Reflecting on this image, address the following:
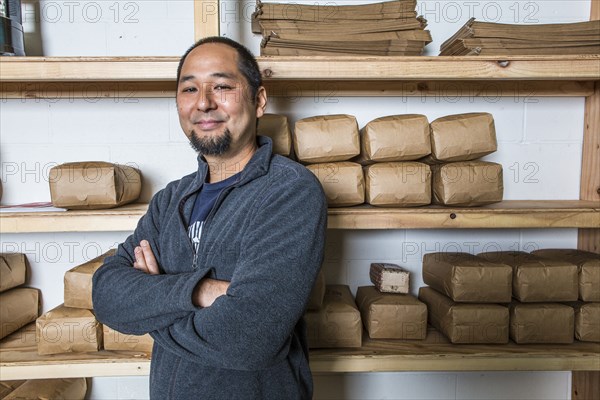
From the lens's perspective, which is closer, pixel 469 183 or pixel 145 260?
pixel 145 260

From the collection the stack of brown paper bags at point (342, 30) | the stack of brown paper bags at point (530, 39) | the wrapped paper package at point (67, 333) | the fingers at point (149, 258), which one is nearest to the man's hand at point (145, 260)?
the fingers at point (149, 258)

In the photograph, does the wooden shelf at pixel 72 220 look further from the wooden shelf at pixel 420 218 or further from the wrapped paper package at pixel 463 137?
the wrapped paper package at pixel 463 137

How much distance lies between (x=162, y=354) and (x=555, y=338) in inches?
43.4

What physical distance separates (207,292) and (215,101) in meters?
0.41

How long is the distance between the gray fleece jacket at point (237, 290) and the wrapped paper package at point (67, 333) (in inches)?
13.0

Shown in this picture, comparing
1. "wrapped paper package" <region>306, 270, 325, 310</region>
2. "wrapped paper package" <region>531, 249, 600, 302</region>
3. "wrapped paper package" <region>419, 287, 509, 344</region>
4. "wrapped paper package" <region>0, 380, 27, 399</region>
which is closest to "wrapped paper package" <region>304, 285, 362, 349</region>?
"wrapped paper package" <region>306, 270, 325, 310</region>

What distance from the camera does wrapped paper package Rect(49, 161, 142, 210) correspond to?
49.1 inches

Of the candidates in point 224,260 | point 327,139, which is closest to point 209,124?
point 224,260

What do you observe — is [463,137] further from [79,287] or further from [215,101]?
[79,287]

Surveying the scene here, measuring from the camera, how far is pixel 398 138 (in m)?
1.29

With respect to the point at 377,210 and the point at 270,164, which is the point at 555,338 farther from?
the point at 270,164

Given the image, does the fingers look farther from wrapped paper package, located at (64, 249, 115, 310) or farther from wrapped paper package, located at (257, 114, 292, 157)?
wrapped paper package, located at (257, 114, 292, 157)

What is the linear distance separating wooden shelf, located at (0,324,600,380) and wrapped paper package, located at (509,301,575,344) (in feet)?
0.09

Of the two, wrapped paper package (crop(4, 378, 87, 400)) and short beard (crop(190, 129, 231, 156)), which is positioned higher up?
short beard (crop(190, 129, 231, 156))
